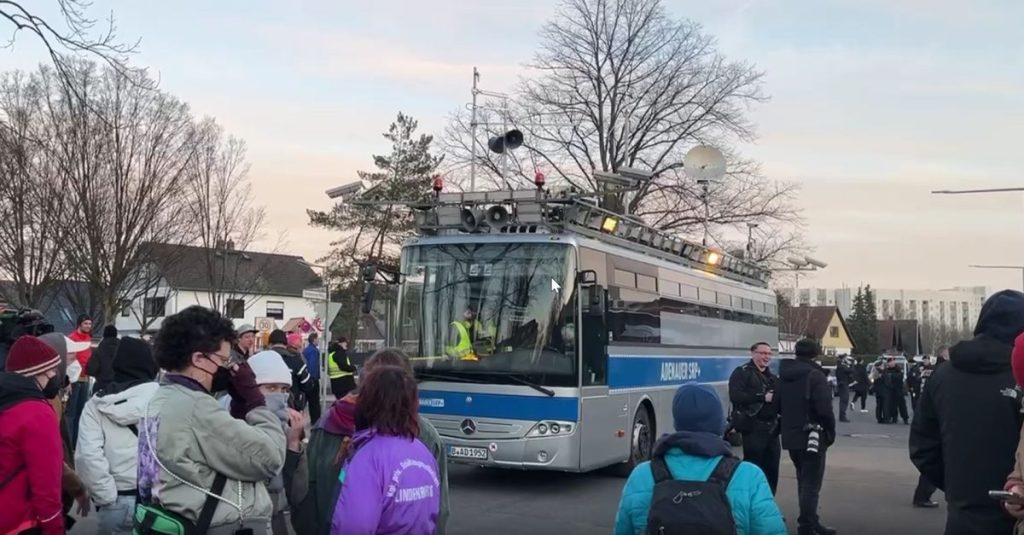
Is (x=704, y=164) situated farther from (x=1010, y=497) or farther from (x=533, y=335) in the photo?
(x=1010, y=497)

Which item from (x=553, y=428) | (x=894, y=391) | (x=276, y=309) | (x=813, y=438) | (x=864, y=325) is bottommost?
(x=894, y=391)

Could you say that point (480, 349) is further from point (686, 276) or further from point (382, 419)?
point (382, 419)

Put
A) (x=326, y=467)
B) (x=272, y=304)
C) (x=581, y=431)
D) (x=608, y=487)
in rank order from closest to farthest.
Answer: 1. (x=326, y=467)
2. (x=581, y=431)
3. (x=608, y=487)
4. (x=272, y=304)

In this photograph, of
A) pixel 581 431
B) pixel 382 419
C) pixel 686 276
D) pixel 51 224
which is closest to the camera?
pixel 382 419

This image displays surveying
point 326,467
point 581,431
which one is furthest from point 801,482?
point 326,467

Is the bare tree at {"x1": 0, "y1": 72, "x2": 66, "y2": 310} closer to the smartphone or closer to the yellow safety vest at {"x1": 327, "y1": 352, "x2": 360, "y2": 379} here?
the yellow safety vest at {"x1": 327, "y1": 352, "x2": 360, "y2": 379}

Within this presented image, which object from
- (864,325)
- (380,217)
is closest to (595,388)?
(380,217)

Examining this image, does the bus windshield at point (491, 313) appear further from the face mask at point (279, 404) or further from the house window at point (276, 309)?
the house window at point (276, 309)

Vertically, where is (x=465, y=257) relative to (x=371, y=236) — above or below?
below

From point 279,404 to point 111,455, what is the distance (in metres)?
1.26

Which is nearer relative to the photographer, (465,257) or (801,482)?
(801,482)

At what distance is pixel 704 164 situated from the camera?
22.8 metres

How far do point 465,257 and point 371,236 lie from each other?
112ft

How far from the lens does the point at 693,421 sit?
155 inches
